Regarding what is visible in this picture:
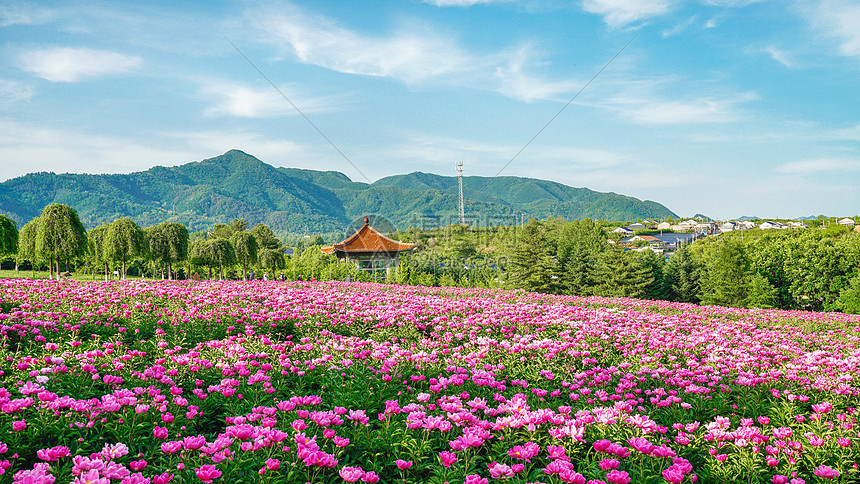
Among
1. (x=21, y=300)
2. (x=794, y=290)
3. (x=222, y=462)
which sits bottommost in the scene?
(x=794, y=290)

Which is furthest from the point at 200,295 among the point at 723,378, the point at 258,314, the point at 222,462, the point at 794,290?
the point at 794,290

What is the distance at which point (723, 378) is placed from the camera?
4613 mm

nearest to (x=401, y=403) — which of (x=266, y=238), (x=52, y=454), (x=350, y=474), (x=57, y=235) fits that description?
(x=350, y=474)

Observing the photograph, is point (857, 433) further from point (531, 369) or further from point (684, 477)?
point (531, 369)

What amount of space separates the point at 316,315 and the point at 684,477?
18.1ft

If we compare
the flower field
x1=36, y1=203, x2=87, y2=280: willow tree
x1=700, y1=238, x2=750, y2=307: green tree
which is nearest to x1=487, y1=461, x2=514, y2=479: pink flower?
the flower field

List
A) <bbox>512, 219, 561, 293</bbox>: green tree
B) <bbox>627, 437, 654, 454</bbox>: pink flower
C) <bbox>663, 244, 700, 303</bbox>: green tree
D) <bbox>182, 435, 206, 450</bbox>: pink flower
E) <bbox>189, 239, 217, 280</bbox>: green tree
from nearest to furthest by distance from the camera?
<bbox>182, 435, 206, 450</bbox>: pink flower < <bbox>627, 437, 654, 454</bbox>: pink flower < <bbox>189, 239, 217, 280</bbox>: green tree < <bbox>512, 219, 561, 293</bbox>: green tree < <bbox>663, 244, 700, 303</bbox>: green tree

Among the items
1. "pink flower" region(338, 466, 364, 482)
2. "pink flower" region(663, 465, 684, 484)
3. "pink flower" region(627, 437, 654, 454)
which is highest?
"pink flower" region(338, 466, 364, 482)

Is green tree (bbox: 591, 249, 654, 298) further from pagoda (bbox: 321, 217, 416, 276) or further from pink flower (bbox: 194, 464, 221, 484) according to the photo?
pink flower (bbox: 194, 464, 221, 484)

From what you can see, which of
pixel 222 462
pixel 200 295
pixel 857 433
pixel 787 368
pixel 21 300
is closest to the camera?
pixel 222 462

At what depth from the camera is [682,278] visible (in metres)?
39.1

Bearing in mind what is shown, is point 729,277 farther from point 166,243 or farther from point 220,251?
point 166,243

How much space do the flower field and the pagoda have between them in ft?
82.4

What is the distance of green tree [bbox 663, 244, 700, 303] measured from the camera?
128ft
